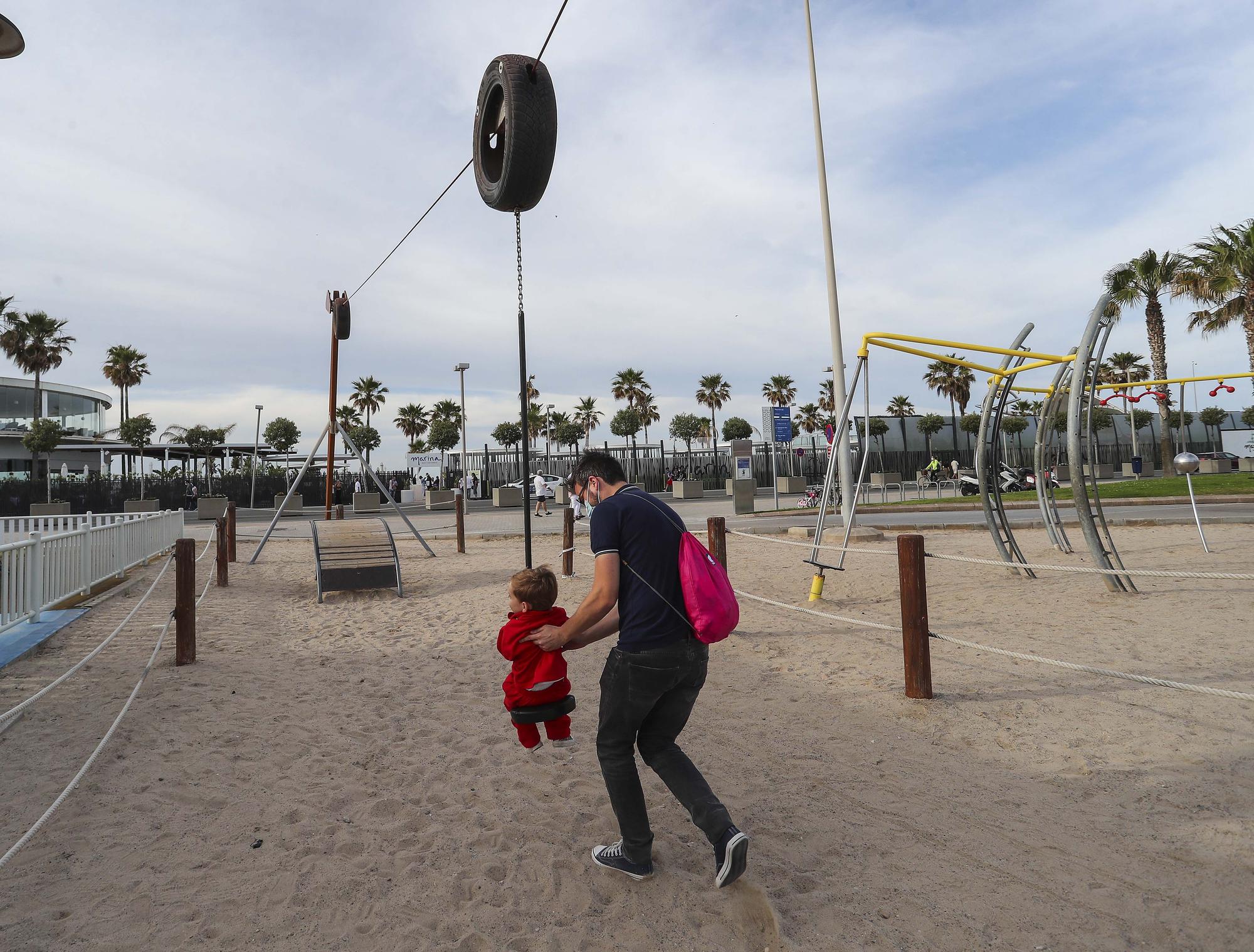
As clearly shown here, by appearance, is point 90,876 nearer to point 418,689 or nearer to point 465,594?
point 418,689

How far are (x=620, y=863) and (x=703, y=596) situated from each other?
1.20 metres

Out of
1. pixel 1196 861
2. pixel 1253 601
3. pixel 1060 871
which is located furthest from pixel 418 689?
pixel 1253 601

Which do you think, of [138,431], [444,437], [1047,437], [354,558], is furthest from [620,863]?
[444,437]

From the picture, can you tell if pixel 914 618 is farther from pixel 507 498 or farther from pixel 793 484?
pixel 507 498

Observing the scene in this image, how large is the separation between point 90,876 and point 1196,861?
4.54m

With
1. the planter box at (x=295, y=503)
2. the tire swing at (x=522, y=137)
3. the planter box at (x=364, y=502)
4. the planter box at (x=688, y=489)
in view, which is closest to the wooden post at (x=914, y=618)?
the tire swing at (x=522, y=137)

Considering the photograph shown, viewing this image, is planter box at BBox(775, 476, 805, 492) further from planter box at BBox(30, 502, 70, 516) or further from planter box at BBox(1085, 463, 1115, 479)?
planter box at BBox(30, 502, 70, 516)

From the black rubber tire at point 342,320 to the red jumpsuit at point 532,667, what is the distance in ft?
33.7

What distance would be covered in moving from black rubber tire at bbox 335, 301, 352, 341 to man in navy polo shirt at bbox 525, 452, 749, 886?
10343 mm

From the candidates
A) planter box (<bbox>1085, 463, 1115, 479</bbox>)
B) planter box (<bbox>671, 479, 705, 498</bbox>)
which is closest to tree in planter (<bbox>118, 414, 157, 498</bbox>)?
planter box (<bbox>671, 479, 705, 498</bbox>)

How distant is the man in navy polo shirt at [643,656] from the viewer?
2.81 m

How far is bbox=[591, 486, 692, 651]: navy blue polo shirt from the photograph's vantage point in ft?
9.23

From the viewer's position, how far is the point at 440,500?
113ft

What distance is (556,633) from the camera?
287 centimetres
